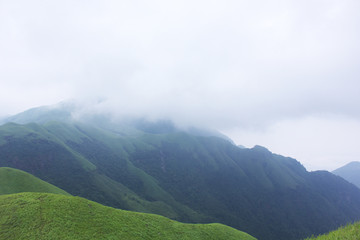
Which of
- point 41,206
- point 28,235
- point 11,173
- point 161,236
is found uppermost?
point 41,206

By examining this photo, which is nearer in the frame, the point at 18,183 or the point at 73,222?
the point at 73,222

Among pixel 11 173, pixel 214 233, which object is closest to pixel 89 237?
pixel 214 233

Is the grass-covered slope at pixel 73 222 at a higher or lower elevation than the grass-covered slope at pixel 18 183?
higher

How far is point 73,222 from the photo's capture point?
3384 centimetres

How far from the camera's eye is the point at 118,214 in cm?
A: 3969

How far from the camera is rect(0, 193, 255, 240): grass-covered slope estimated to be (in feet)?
103

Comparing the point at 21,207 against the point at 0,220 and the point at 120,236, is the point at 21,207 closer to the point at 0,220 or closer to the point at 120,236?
the point at 0,220

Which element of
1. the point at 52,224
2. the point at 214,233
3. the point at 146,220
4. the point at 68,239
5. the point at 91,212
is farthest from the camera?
the point at 214,233

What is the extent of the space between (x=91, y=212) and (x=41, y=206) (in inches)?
323

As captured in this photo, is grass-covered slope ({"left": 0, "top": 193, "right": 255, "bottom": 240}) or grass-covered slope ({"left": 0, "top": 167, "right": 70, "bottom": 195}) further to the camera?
grass-covered slope ({"left": 0, "top": 167, "right": 70, "bottom": 195})

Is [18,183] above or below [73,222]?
below

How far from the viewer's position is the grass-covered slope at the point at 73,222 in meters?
31.5

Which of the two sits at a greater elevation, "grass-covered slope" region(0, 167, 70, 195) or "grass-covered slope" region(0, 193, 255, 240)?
"grass-covered slope" region(0, 193, 255, 240)

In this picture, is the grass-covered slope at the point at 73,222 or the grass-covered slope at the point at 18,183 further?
the grass-covered slope at the point at 18,183
